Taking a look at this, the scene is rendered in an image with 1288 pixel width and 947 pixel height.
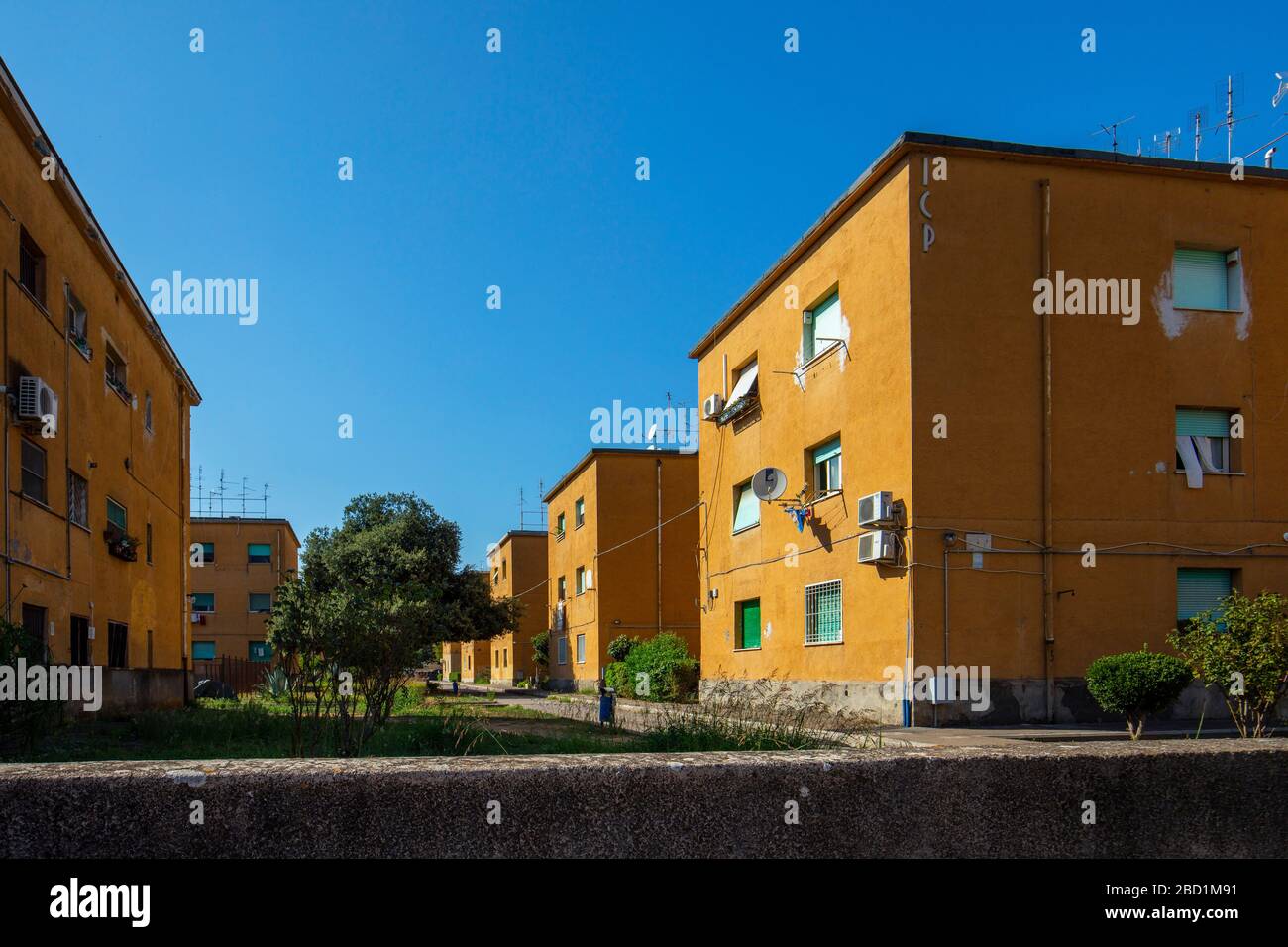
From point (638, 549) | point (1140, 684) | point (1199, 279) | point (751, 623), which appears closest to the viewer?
point (1140, 684)

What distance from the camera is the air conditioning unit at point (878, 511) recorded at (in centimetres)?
1545

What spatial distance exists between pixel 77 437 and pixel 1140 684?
16309 millimetres

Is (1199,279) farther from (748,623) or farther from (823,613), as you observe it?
(748,623)

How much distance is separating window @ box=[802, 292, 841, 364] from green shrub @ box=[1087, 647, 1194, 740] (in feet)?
24.7

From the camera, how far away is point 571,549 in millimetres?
39625

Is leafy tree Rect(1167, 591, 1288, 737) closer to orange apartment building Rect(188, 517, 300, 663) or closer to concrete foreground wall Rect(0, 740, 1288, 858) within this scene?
concrete foreground wall Rect(0, 740, 1288, 858)

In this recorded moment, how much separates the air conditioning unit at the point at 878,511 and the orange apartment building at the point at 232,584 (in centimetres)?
3953

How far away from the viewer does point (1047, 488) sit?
15.6 m

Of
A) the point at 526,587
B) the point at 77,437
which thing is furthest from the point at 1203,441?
the point at 526,587

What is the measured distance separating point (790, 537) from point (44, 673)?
44.8 ft
